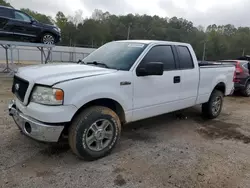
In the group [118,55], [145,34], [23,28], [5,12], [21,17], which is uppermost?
[145,34]

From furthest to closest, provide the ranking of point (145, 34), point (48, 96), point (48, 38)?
point (145, 34), point (48, 38), point (48, 96)

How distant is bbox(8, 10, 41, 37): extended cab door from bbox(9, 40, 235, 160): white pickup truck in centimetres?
854

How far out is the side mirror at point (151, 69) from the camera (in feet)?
11.4

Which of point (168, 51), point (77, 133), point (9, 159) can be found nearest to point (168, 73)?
point (168, 51)

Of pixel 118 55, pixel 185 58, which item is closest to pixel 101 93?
pixel 118 55

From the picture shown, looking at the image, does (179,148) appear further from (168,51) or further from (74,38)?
(74,38)

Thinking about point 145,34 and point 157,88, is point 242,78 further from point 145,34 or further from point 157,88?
point 145,34

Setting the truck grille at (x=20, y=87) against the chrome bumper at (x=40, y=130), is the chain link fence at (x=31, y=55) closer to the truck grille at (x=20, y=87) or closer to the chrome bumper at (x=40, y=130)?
the truck grille at (x=20, y=87)

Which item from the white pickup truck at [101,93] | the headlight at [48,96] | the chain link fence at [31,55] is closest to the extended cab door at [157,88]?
the white pickup truck at [101,93]

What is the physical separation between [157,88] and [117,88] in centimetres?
87

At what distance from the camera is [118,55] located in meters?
3.94

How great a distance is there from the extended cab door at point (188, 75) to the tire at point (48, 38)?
9.60m

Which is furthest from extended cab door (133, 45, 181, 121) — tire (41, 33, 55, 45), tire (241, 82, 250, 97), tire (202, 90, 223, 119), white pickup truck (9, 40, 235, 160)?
tire (41, 33, 55, 45)

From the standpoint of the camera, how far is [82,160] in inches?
130
